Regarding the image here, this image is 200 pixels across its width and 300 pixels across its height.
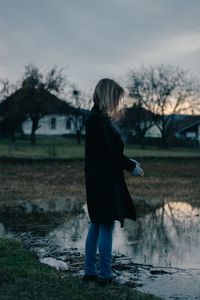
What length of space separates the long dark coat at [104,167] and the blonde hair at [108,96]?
62 millimetres

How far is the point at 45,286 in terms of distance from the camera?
503 centimetres

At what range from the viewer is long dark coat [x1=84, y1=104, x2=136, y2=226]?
5105mm

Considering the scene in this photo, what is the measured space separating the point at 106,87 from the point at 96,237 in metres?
1.51

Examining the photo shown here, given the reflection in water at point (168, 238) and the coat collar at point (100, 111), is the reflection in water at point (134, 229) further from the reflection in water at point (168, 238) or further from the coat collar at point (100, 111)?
the coat collar at point (100, 111)

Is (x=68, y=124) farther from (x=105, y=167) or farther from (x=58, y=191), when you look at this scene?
(x=105, y=167)

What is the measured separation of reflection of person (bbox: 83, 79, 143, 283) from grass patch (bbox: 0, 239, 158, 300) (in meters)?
0.31

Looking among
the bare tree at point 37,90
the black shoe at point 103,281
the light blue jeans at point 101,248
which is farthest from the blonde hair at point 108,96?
the bare tree at point 37,90

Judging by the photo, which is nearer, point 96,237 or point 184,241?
point 96,237

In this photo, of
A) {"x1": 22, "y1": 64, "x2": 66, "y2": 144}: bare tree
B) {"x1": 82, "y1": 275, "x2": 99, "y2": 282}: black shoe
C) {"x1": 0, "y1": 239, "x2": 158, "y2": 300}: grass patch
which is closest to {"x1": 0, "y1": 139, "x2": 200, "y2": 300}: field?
{"x1": 0, "y1": 239, "x2": 158, "y2": 300}: grass patch

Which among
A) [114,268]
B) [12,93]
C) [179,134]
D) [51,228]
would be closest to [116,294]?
[114,268]

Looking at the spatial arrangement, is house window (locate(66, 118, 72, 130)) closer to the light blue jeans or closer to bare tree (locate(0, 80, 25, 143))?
bare tree (locate(0, 80, 25, 143))

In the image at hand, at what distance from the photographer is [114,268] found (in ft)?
21.4

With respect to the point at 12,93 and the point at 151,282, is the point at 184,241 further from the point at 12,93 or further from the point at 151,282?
the point at 12,93

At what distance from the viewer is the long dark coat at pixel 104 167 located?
511cm
